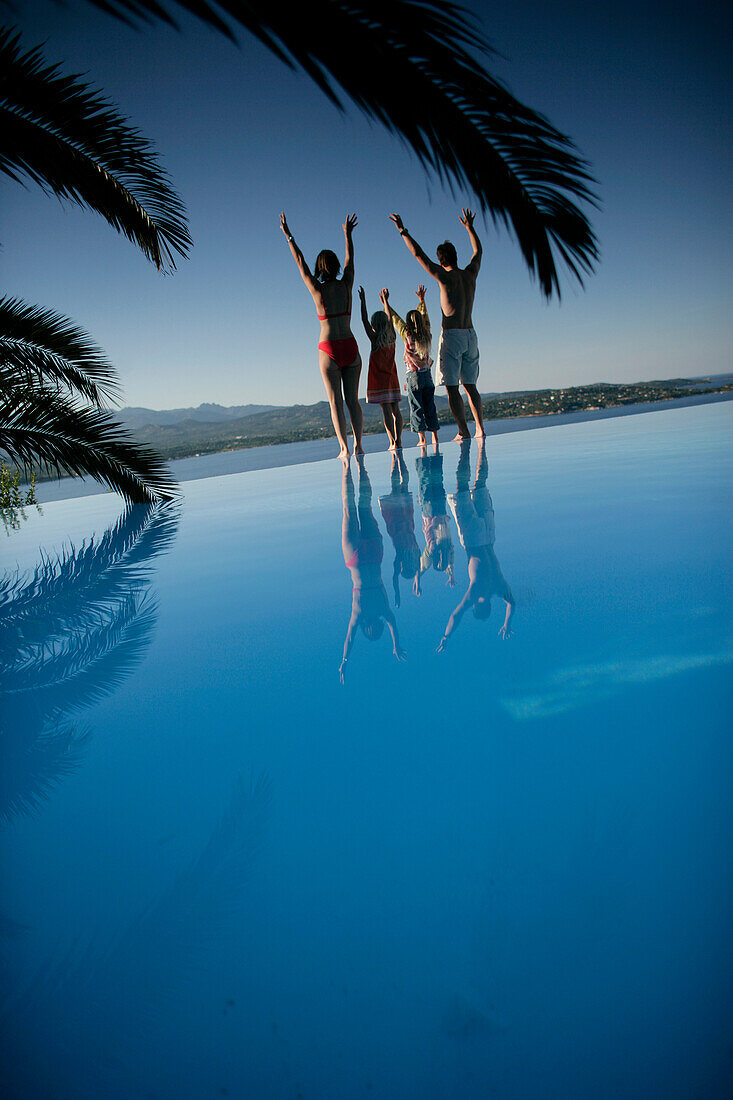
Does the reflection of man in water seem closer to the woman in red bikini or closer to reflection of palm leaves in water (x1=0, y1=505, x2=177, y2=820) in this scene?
reflection of palm leaves in water (x1=0, y1=505, x2=177, y2=820)

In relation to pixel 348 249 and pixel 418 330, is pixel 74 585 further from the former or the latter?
pixel 418 330

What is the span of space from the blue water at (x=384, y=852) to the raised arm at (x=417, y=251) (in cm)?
420

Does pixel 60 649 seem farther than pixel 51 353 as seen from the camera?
No

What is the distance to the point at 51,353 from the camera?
588cm

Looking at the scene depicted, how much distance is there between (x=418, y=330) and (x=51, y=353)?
178 inches

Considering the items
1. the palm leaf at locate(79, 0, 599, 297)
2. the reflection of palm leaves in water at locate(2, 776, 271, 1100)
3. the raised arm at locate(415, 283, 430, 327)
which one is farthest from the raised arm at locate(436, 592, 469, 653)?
the raised arm at locate(415, 283, 430, 327)

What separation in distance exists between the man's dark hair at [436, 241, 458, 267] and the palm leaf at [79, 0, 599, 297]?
500cm

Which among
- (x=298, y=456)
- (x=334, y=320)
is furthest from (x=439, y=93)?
(x=298, y=456)

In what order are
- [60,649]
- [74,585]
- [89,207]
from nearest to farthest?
[60,649], [74,585], [89,207]

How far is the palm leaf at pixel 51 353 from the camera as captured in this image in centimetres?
550

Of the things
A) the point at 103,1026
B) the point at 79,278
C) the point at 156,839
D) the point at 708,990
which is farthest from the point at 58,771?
the point at 79,278

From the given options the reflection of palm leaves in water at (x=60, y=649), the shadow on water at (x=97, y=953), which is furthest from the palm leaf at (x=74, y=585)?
the shadow on water at (x=97, y=953)

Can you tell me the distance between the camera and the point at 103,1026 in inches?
26.8

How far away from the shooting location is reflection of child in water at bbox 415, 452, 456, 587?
2504mm
